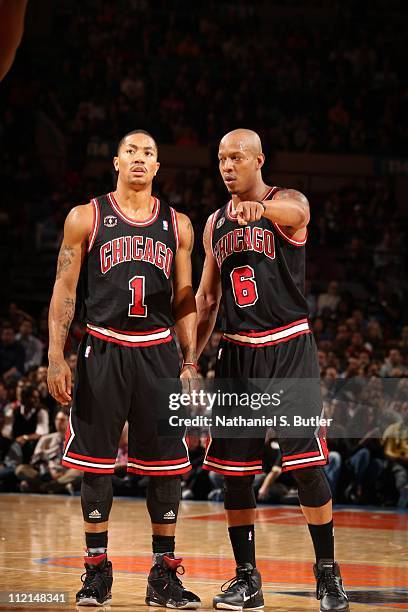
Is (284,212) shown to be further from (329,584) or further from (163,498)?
(329,584)

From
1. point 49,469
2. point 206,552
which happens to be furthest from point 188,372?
point 49,469

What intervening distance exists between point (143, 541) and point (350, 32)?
14.5 metres

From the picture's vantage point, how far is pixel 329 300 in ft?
48.8

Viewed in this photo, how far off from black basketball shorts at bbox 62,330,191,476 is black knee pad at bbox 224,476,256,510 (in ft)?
0.84

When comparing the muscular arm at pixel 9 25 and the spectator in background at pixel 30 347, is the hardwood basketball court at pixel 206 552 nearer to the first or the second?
the spectator in background at pixel 30 347

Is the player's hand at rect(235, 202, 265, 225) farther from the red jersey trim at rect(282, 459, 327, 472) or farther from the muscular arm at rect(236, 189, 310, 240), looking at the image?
the red jersey trim at rect(282, 459, 327, 472)

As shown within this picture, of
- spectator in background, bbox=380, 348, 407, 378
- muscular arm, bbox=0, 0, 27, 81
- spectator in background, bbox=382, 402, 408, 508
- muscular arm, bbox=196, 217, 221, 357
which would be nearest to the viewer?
muscular arm, bbox=0, 0, 27, 81

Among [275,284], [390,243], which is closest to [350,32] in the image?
[390,243]

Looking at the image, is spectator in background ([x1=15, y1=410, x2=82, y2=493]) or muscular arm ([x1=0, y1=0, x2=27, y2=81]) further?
spectator in background ([x1=15, y1=410, x2=82, y2=493])

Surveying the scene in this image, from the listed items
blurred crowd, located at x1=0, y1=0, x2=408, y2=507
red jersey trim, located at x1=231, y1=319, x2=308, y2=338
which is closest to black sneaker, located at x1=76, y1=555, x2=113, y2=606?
red jersey trim, located at x1=231, y1=319, x2=308, y2=338

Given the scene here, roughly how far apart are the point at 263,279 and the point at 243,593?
1.65 m

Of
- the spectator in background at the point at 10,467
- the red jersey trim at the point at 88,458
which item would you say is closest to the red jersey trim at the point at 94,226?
the red jersey trim at the point at 88,458

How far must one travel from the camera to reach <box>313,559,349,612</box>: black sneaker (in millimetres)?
4992

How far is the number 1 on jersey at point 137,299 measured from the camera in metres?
5.46
